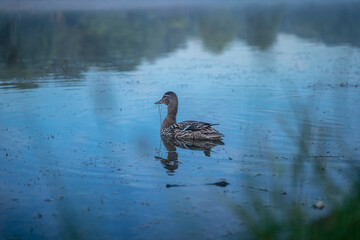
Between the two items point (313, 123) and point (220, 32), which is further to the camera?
point (220, 32)

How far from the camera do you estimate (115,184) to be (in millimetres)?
7504

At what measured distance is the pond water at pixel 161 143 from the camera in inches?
242

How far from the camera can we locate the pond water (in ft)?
20.2

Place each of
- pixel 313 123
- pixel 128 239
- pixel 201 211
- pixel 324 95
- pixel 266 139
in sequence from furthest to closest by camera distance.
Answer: pixel 324 95 < pixel 313 123 < pixel 266 139 < pixel 201 211 < pixel 128 239

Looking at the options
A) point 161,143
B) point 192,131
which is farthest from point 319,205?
point 161,143

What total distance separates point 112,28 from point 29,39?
12.0 meters

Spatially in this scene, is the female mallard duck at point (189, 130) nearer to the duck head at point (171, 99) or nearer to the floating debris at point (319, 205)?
the duck head at point (171, 99)

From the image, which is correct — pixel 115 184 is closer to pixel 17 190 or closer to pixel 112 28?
pixel 17 190

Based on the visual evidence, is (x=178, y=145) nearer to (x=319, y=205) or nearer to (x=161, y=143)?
(x=161, y=143)

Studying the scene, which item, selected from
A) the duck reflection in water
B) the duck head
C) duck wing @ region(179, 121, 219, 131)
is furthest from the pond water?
the duck head

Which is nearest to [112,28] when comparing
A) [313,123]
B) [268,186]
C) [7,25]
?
[7,25]

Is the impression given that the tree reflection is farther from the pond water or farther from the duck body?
the duck body

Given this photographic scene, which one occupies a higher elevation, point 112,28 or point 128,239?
point 112,28

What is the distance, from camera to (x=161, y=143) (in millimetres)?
10547
